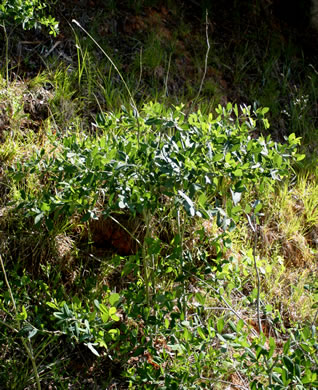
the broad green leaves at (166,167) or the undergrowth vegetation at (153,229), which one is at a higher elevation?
the broad green leaves at (166,167)

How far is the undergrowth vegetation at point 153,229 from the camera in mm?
1927

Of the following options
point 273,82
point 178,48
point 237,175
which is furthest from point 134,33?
point 237,175

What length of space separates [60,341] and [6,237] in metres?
0.59

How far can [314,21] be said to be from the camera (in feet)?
15.8

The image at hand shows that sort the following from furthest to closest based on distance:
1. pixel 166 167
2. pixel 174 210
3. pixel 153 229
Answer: pixel 153 229
pixel 174 210
pixel 166 167

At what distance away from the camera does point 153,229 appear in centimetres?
275

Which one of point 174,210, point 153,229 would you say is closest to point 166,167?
point 174,210

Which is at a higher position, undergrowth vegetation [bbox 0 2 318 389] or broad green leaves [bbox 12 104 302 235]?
broad green leaves [bbox 12 104 302 235]

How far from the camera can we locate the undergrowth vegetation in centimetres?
193

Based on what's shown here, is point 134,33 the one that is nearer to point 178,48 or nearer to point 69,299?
point 178,48

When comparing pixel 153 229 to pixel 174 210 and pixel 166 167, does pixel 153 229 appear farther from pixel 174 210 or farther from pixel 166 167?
pixel 166 167

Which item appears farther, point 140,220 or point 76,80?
point 76,80

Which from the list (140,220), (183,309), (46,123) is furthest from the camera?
(46,123)

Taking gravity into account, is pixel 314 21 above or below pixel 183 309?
above
